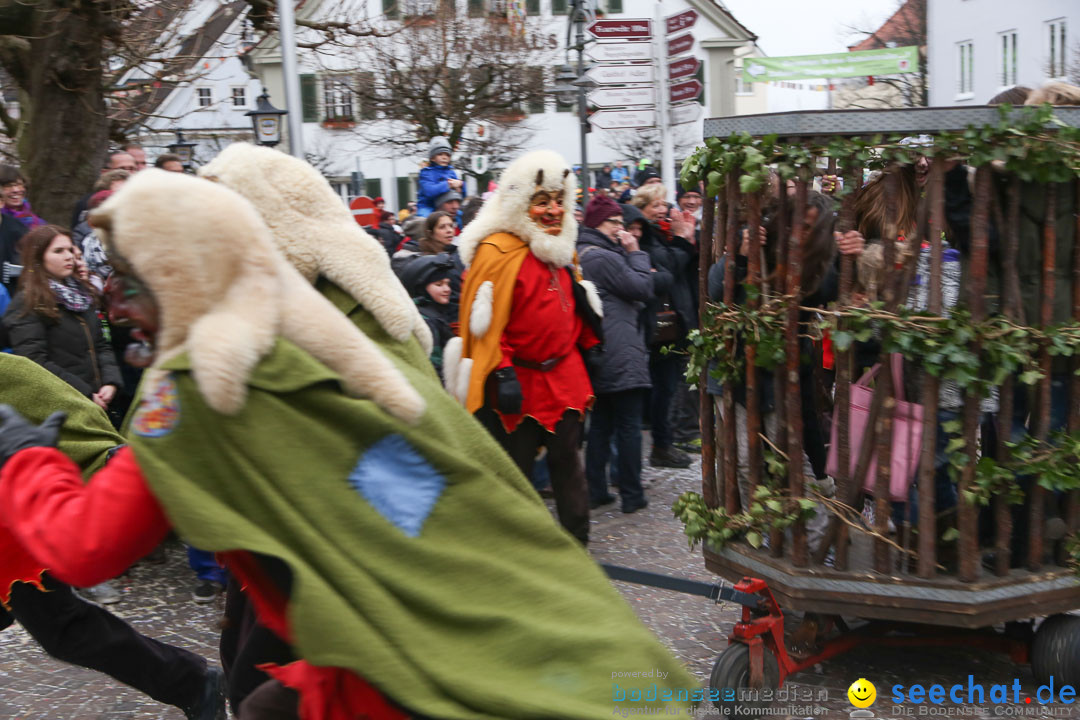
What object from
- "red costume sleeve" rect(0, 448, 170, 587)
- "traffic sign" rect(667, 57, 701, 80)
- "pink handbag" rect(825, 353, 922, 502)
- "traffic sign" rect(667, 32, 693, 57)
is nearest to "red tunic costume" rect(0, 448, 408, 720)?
"red costume sleeve" rect(0, 448, 170, 587)

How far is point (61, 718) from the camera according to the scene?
4.31 metres

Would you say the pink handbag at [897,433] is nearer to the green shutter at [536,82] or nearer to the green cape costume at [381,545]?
the green cape costume at [381,545]

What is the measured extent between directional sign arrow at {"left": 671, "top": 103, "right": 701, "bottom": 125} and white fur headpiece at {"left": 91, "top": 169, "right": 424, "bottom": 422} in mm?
8104

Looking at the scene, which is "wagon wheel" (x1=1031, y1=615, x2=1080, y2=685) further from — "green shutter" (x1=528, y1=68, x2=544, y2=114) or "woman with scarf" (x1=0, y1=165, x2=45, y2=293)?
"green shutter" (x1=528, y1=68, x2=544, y2=114)

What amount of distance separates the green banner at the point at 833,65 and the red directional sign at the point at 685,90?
2496 centimetres

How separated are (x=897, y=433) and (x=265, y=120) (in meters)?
7.43

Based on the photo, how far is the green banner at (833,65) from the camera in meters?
32.8

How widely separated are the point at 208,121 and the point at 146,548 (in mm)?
39710

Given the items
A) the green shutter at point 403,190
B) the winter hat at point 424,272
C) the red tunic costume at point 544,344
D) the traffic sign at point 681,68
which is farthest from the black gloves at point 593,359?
the green shutter at point 403,190

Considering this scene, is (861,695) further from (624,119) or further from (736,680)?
(624,119)

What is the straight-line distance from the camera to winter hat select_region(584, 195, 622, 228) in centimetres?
702

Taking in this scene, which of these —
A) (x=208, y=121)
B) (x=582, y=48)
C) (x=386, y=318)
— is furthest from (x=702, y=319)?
(x=208, y=121)

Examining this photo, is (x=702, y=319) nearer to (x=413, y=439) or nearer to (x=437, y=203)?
(x=413, y=439)

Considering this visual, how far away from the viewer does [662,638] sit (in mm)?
4852
